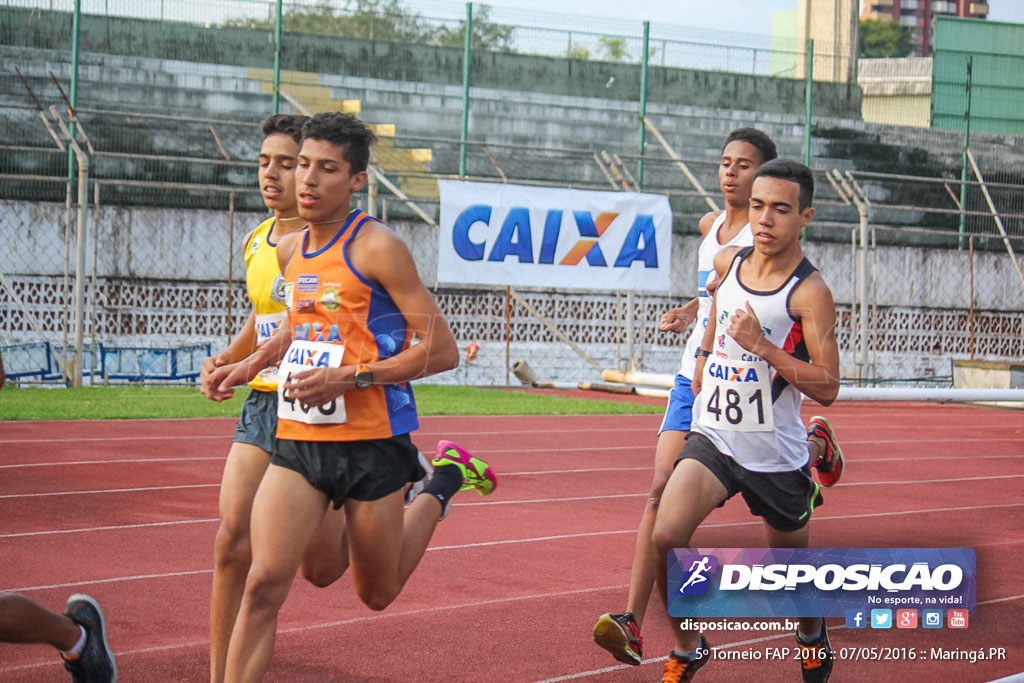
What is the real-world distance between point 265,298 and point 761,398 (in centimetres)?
187

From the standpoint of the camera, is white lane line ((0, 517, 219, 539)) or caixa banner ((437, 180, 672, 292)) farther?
caixa banner ((437, 180, 672, 292))

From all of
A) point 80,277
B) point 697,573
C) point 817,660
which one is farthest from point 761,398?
point 80,277

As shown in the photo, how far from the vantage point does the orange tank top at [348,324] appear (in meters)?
3.98

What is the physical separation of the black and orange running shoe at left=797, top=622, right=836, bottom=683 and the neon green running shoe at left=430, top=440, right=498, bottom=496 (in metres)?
1.50

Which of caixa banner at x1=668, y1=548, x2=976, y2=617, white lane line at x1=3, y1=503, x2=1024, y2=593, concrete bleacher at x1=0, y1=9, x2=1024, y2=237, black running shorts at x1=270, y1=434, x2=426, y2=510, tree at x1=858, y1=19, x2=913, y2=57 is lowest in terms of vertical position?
white lane line at x1=3, y1=503, x2=1024, y2=593

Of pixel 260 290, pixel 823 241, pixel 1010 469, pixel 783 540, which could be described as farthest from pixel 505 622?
pixel 823 241

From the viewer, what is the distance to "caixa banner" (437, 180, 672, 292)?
16812mm

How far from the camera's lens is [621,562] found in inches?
273

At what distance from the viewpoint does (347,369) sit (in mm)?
3910

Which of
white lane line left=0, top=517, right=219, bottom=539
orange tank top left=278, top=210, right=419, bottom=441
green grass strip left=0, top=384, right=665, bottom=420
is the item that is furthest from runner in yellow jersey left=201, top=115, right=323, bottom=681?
green grass strip left=0, top=384, right=665, bottom=420

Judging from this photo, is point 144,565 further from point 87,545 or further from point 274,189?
point 274,189

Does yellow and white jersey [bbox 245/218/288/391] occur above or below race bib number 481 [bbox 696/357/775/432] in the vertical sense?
above

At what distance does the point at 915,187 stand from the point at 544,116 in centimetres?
771

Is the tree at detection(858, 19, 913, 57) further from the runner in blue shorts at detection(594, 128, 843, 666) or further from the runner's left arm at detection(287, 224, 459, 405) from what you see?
the runner's left arm at detection(287, 224, 459, 405)
